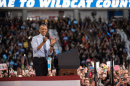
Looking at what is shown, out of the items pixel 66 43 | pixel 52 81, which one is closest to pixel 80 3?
pixel 66 43

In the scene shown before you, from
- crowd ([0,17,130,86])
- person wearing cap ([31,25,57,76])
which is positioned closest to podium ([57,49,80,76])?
person wearing cap ([31,25,57,76])

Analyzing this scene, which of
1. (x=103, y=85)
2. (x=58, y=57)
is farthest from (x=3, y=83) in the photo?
(x=103, y=85)

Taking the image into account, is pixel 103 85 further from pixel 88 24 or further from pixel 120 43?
pixel 88 24

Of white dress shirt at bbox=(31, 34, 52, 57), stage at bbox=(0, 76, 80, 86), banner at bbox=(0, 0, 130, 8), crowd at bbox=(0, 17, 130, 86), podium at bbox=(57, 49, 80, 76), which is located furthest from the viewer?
crowd at bbox=(0, 17, 130, 86)

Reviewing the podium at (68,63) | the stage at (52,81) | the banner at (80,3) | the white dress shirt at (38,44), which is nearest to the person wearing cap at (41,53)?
the white dress shirt at (38,44)

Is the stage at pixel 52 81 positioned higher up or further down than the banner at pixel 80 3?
further down

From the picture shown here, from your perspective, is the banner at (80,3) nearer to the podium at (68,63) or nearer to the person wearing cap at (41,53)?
the person wearing cap at (41,53)

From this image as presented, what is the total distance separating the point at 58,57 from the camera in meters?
4.41

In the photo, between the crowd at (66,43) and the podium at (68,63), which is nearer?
the podium at (68,63)

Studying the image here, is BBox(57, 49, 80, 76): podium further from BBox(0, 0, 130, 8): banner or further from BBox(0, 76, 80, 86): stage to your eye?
BBox(0, 0, 130, 8): banner

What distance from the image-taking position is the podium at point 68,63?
4.27 meters

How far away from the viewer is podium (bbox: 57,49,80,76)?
4.27 meters

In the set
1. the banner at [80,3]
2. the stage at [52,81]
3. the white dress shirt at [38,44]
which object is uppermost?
the banner at [80,3]

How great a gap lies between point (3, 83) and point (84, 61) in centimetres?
1100
